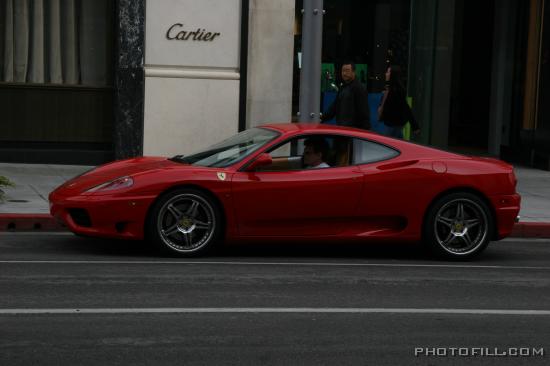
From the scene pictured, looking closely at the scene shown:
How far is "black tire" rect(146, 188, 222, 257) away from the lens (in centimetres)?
1003

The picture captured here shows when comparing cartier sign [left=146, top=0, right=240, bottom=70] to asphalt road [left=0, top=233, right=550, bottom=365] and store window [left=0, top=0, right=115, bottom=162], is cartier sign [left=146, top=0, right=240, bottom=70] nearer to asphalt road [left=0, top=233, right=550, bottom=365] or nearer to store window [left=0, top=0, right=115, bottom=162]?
store window [left=0, top=0, right=115, bottom=162]

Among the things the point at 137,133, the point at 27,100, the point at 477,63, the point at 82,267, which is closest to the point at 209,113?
the point at 137,133

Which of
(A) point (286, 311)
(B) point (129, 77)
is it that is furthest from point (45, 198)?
(A) point (286, 311)

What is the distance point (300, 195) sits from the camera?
33.9 ft

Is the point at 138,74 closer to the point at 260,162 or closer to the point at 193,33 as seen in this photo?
the point at 193,33

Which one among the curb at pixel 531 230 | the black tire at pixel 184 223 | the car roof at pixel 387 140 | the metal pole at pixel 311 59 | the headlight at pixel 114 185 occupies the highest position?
the metal pole at pixel 311 59

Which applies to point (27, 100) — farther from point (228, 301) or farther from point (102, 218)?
point (228, 301)

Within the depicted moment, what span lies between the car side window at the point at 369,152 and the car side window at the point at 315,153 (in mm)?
69

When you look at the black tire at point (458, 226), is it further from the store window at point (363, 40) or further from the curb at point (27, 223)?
the store window at point (363, 40)

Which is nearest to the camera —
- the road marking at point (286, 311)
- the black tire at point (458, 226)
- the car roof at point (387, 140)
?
the road marking at point (286, 311)

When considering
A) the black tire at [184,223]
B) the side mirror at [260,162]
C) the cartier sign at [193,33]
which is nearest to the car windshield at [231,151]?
the side mirror at [260,162]

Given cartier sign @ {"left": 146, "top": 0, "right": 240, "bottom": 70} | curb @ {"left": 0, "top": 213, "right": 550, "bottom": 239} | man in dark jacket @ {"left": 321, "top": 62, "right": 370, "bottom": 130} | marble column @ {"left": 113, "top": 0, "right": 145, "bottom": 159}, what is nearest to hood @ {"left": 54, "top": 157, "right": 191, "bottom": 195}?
curb @ {"left": 0, "top": 213, "right": 550, "bottom": 239}

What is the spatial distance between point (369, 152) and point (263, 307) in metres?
3.21

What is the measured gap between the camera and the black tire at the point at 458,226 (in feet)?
34.9
